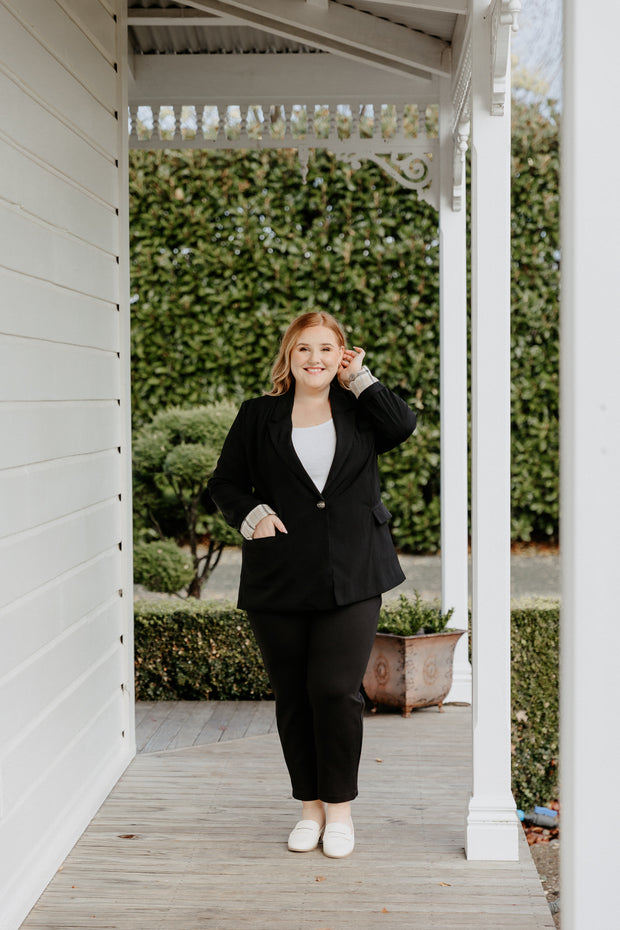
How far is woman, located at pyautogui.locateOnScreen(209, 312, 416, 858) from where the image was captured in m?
2.94

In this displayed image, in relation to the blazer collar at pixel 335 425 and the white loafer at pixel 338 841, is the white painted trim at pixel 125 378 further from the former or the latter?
the white loafer at pixel 338 841

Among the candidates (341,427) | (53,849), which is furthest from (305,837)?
(341,427)

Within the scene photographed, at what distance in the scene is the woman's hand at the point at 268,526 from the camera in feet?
9.58

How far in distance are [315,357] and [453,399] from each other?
1970mm

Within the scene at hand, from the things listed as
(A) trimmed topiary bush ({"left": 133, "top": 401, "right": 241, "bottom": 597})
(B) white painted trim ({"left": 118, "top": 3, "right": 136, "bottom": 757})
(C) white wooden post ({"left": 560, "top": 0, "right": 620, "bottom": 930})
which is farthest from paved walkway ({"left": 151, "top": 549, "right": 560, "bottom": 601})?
(C) white wooden post ({"left": 560, "top": 0, "right": 620, "bottom": 930})

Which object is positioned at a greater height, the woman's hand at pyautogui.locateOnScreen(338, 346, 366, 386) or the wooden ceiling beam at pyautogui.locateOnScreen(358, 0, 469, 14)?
the wooden ceiling beam at pyautogui.locateOnScreen(358, 0, 469, 14)

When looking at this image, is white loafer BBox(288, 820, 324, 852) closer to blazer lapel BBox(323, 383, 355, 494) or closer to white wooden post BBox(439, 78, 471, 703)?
blazer lapel BBox(323, 383, 355, 494)

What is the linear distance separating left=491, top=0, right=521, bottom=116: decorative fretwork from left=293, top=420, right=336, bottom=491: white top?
1.03 m

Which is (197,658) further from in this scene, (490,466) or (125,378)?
(490,466)

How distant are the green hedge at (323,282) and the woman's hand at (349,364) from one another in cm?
407

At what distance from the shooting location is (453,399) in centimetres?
486

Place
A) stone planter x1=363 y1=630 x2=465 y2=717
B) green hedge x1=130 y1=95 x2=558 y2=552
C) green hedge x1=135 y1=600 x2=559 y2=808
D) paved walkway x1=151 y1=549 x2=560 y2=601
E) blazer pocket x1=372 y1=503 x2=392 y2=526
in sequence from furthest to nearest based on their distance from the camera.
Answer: paved walkway x1=151 y1=549 x2=560 y2=601 < green hedge x1=130 y1=95 x2=558 y2=552 < green hedge x1=135 y1=600 x2=559 y2=808 < stone planter x1=363 y1=630 x2=465 y2=717 < blazer pocket x1=372 y1=503 x2=392 y2=526

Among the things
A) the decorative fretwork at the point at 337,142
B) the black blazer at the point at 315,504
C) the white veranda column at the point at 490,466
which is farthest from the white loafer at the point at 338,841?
the decorative fretwork at the point at 337,142

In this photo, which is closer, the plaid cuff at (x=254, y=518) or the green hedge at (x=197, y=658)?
the plaid cuff at (x=254, y=518)
